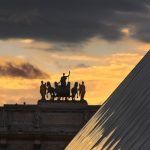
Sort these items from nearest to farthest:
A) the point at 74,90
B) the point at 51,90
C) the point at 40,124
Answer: the point at 40,124, the point at 51,90, the point at 74,90

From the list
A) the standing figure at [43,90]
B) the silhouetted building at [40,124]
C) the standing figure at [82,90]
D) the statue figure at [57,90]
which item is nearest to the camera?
the silhouetted building at [40,124]

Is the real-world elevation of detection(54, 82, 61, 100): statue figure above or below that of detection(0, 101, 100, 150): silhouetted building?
above

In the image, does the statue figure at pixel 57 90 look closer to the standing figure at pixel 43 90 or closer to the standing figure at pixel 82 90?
the standing figure at pixel 43 90

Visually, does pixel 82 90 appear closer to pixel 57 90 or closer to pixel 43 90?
pixel 57 90

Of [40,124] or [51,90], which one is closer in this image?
[40,124]

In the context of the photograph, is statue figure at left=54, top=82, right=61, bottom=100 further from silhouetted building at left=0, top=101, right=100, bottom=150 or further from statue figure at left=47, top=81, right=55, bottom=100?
silhouetted building at left=0, top=101, right=100, bottom=150

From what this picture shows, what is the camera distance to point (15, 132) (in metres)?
70.2

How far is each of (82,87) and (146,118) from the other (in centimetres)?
6867

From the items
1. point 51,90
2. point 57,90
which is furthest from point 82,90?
point 51,90

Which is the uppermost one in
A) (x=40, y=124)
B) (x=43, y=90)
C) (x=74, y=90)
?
(x=43, y=90)

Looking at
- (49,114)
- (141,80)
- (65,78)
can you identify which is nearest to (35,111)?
(49,114)

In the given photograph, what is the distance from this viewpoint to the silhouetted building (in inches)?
2756

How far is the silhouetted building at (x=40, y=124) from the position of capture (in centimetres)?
7000

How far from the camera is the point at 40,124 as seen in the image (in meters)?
71.4
